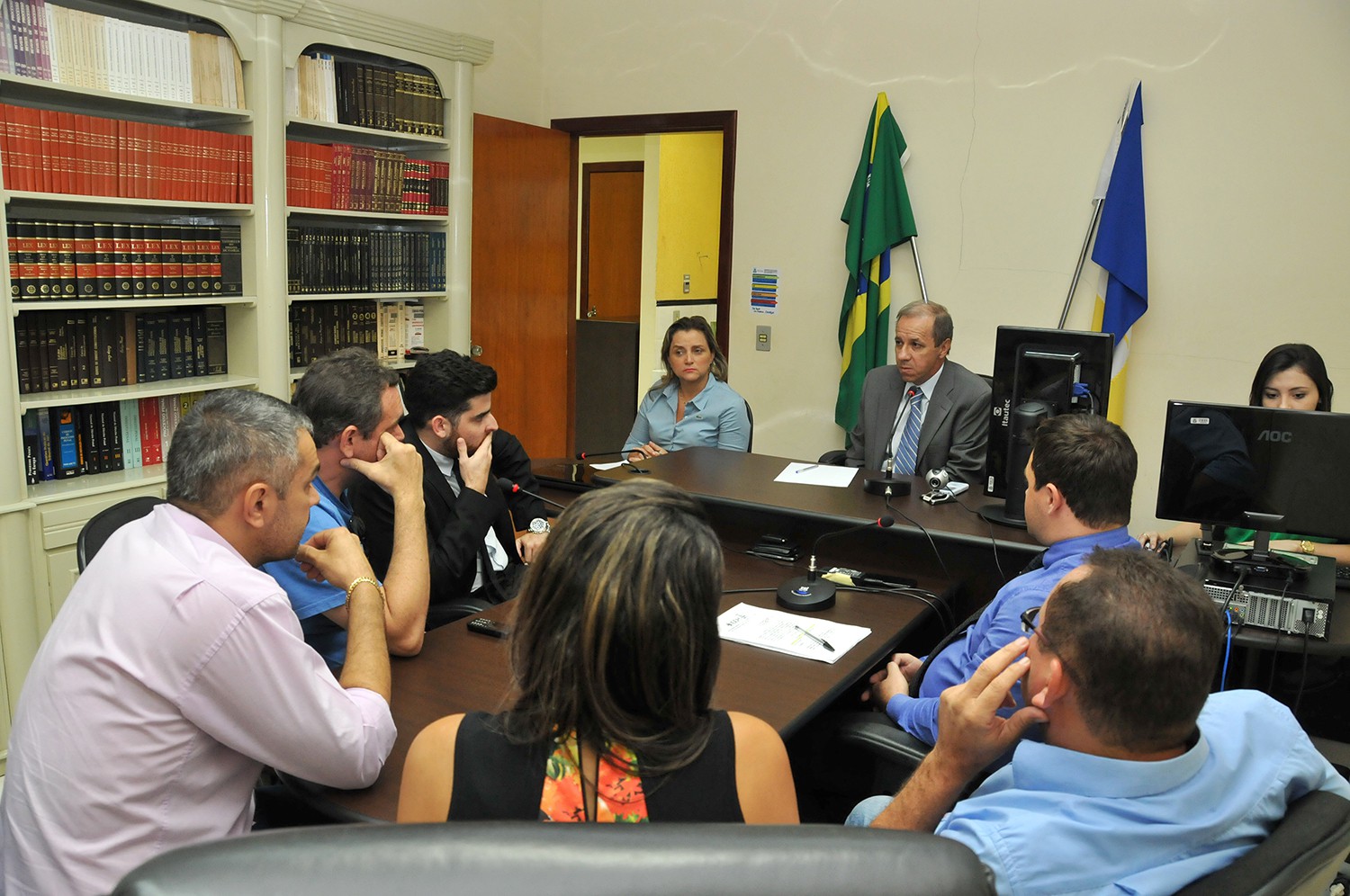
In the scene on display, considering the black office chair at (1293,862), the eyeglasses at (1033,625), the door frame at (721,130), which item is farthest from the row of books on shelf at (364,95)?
the black office chair at (1293,862)

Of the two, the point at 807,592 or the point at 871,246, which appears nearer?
the point at 807,592

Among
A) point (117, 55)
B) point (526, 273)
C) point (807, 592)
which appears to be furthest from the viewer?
point (526, 273)

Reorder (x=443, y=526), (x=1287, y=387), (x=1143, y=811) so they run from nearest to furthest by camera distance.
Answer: (x=1143, y=811) → (x=443, y=526) → (x=1287, y=387)

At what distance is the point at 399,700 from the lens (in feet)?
5.74

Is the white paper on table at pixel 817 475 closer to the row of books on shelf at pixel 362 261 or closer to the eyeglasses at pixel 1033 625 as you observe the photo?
the eyeglasses at pixel 1033 625

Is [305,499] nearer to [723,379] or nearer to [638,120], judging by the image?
[723,379]

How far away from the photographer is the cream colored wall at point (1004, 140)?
3861 mm

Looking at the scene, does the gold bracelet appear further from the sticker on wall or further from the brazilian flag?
the sticker on wall

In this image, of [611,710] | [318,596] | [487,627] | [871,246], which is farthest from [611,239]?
[611,710]

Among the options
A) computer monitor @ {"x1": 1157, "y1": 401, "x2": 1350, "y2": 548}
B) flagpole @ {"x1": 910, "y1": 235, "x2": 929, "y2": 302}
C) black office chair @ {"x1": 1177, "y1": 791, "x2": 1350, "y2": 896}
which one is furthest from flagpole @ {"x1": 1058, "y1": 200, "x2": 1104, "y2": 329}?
black office chair @ {"x1": 1177, "y1": 791, "x2": 1350, "y2": 896}

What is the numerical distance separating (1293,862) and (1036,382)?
6.51 feet

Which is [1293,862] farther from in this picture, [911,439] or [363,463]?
[911,439]

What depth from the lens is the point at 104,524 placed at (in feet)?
6.43

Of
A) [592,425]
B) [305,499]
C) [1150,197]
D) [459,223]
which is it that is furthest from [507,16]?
[305,499]
